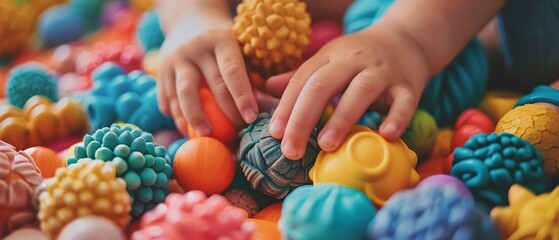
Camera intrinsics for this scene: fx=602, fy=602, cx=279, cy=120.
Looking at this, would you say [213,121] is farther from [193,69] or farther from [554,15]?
[554,15]

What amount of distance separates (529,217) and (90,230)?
13.4 inches

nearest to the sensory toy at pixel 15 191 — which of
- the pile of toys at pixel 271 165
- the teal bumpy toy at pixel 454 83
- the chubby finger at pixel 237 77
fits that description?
the pile of toys at pixel 271 165

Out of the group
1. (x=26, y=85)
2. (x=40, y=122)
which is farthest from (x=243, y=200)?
(x=26, y=85)

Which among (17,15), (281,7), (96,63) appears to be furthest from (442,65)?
(17,15)

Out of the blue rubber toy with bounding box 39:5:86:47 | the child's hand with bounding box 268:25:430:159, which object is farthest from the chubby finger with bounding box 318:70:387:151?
the blue rubber toy with bounding box 39:5:86:47

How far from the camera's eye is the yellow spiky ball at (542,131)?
0.61 m

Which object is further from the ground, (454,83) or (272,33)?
(272,33)

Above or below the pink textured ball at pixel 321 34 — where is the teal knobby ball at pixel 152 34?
above

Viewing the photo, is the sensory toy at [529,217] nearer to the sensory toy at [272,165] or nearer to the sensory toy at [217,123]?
the sensory toy at [272,165]

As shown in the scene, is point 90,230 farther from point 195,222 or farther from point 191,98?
point 191,98

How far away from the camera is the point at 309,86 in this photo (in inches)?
23.8

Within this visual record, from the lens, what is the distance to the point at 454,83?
770 mm

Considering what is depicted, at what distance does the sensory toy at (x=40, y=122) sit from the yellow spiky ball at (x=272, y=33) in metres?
0.24

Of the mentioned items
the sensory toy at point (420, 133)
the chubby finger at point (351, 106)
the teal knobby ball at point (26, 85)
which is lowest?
the sensory toy at point (420, 133)
